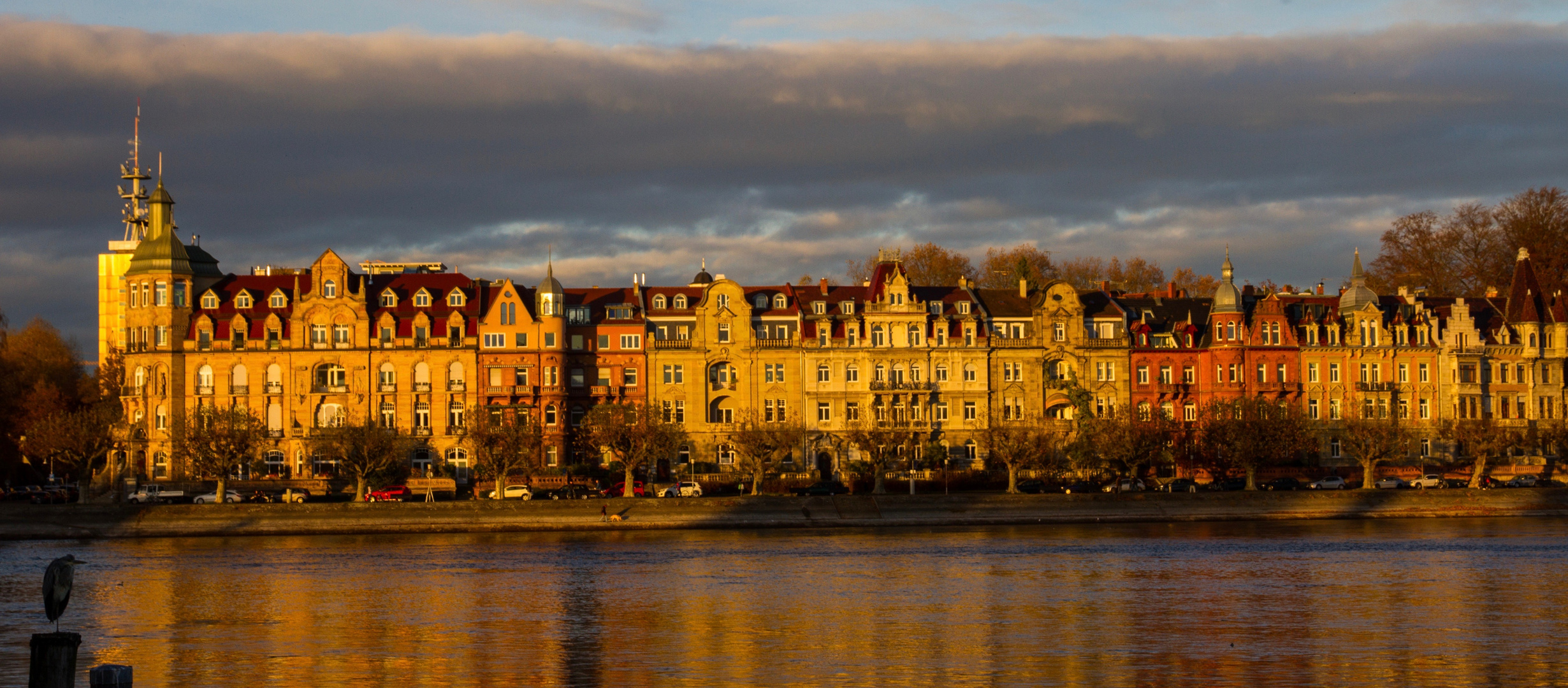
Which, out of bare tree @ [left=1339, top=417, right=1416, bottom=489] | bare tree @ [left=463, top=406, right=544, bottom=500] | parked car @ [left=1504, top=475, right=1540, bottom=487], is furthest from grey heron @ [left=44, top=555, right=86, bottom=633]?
parked car @ [left=1504, top=475, right=1540, bottom=487]

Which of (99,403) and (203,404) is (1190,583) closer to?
(203,404)

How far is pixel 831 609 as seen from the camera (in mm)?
51969

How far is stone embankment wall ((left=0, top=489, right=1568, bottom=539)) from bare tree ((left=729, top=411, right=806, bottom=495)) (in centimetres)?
429

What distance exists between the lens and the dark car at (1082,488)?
3713 inches

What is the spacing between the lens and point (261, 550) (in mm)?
78000

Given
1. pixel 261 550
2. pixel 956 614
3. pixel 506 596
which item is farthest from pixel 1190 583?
pixel 261 550

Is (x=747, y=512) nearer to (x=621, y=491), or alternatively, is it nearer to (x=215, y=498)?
(x=621, y=491)

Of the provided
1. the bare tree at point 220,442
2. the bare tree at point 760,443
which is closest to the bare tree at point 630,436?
the bare tree at point 760,443

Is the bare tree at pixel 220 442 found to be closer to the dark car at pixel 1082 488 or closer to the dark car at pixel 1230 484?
the dark car at pixel 1082 488

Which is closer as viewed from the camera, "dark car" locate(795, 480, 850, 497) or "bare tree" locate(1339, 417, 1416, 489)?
"dark car" locate(795, 480, 850, 497)

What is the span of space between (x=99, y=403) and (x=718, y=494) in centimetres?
4152

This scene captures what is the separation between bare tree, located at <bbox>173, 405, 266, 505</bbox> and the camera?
3625 inches

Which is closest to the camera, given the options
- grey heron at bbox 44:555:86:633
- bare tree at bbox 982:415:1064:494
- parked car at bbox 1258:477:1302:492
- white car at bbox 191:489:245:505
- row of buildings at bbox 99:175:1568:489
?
grey heron at bbox 44:555:86:633

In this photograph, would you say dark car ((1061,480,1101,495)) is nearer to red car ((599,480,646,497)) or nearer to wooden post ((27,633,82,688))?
red car ((599,480,646,497))
